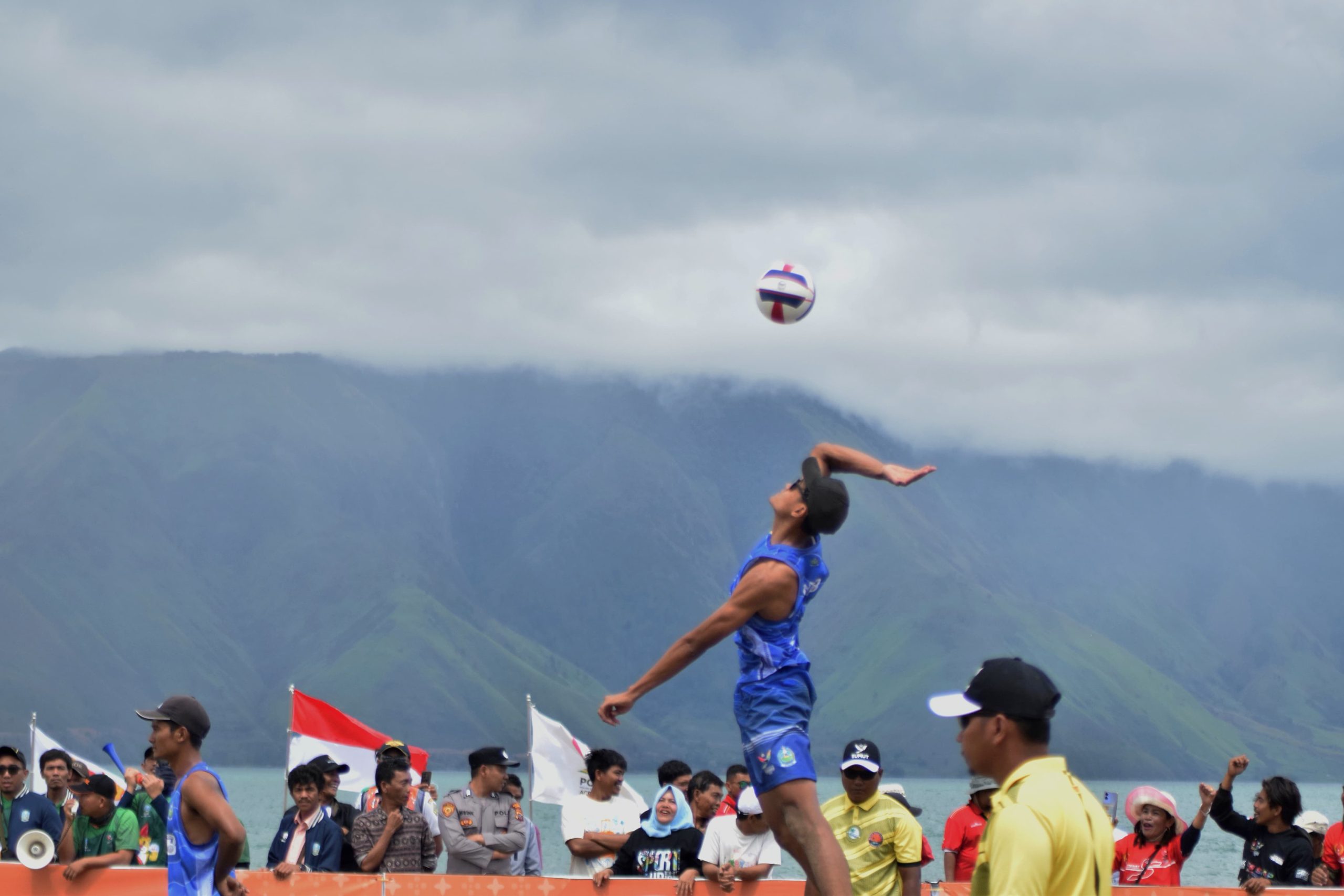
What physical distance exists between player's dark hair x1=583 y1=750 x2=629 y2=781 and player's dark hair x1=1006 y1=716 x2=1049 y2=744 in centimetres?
914

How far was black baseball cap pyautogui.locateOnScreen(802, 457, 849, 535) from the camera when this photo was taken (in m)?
8.16

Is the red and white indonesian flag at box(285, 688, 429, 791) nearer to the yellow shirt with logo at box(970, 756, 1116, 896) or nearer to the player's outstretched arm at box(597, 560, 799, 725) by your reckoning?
the player's outstretched arm at box(597, 560, 799, 725)

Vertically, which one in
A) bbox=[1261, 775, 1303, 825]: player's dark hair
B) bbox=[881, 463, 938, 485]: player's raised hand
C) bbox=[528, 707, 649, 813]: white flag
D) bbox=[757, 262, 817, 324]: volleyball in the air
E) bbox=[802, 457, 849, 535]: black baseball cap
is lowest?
bbox=[1261, 775, 1303, 825]: player's dark hair

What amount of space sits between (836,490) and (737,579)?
72 cm

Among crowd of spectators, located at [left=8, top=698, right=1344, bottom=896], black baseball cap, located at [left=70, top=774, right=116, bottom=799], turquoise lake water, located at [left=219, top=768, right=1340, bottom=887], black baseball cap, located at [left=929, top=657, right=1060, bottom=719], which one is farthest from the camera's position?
turquoise lake water, located at [left=219, top=768, right=1340, bottom=887]

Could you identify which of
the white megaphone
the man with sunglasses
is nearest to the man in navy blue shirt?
the white megaphone

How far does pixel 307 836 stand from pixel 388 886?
1.49m

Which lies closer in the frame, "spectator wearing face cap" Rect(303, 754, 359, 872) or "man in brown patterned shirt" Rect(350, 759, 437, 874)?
"man in brown patterned shirt" Rect(350, 759, 437, 874)

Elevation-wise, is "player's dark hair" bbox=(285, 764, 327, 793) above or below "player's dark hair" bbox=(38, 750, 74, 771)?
below

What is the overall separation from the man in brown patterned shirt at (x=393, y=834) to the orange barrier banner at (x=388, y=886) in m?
1.00

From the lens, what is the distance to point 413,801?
14.7m

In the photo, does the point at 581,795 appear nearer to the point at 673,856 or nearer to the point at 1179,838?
the point at 673,856

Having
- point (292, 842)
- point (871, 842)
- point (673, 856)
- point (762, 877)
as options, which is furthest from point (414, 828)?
point (871, 842)

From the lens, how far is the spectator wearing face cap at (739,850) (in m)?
11.9
